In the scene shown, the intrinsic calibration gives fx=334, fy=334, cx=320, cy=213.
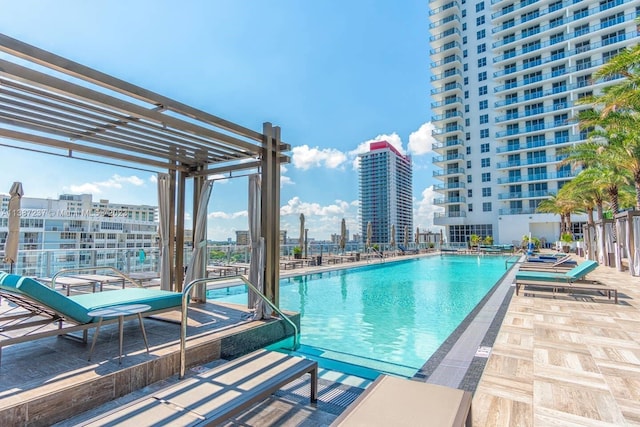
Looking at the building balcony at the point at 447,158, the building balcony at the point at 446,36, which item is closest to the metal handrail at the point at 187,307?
the building balcony at the point at 447,158

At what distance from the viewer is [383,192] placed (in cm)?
4788

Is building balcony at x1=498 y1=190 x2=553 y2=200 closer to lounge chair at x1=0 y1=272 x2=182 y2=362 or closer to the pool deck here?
the pool deck

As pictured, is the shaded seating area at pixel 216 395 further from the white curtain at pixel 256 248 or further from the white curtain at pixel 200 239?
the white curtain at pixel 200 239

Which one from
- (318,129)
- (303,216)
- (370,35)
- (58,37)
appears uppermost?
(370,35)

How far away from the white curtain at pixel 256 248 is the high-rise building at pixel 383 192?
42.3m

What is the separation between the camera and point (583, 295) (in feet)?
23.1

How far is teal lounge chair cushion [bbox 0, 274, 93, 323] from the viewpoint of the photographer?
251cm

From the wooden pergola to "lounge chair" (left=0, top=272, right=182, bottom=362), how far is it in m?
1.38

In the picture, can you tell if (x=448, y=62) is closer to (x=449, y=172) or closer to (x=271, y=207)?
(x=449, y=172)

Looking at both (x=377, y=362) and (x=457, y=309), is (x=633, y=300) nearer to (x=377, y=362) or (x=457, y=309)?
(x=457, y=309)

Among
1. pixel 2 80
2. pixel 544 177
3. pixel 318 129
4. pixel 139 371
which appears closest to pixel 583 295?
pixel 139 371

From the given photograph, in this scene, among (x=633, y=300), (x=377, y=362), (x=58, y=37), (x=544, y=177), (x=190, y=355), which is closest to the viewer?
(x=190, y=355)

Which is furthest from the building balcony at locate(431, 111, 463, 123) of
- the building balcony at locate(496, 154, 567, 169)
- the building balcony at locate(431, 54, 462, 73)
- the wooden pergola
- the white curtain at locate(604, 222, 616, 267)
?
the wooden pergola

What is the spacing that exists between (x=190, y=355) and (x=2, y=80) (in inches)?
108
